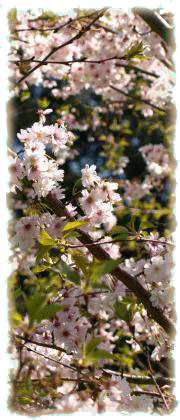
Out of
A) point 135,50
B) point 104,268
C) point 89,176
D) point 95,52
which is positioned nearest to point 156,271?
point 89,176

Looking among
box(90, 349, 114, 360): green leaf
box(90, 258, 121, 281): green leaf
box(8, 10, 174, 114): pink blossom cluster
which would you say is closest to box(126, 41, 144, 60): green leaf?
box(90, 258, 121, 281): green leaf

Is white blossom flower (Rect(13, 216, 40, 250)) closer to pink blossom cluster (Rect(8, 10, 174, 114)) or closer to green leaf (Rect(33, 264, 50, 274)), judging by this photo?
green leaf (Rect(33, 264, 50, 274))

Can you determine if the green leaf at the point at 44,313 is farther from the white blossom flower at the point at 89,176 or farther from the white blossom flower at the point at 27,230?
the white blossom flower at the point at 89,176

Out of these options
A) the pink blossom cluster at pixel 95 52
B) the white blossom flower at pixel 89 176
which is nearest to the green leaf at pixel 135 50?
the white blossom flower at pixel 89 176

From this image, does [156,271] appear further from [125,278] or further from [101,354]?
[101,354]

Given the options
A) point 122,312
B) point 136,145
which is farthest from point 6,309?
point 136,145
